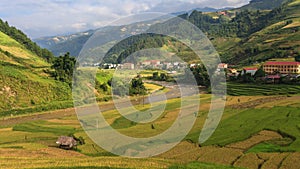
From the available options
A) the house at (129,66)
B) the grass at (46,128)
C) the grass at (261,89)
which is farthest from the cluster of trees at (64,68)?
the grass at (261,89)

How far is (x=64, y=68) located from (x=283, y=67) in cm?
4730

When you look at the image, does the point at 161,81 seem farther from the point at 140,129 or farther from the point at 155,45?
the point at 140,129

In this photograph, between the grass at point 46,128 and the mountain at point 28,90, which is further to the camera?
the mountain at point 28,90

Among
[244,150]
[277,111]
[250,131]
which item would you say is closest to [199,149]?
[244,150]

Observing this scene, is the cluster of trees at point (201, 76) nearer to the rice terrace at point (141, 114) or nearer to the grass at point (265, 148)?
the rice terrace at point (141, 114)

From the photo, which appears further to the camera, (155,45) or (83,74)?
(155,45)

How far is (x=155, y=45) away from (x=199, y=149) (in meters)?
124

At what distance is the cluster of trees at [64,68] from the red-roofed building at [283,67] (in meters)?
43.1

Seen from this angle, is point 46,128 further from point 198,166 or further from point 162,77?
point 162,77

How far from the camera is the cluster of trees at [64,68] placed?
6144cm

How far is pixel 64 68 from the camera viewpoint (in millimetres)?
63094

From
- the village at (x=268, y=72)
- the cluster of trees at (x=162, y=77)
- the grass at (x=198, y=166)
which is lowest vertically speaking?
the grass at (x=198, y=166)

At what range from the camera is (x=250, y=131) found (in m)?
26.5

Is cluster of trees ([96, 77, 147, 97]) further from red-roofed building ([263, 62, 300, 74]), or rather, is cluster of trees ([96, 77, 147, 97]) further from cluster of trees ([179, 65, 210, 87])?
red-roofed building ([263, 62, 300, 74])
